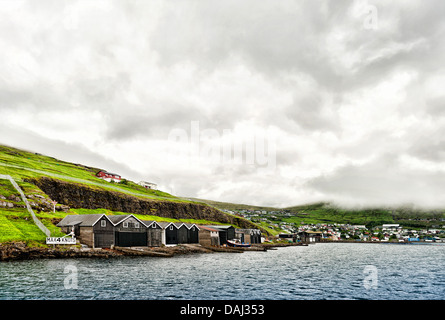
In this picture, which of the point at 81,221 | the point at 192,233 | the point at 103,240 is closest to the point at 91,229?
the point at 81,221

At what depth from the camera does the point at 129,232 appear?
90250mm

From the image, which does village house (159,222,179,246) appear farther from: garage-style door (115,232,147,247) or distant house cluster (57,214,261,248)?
garage-style door (115,232,147,247)

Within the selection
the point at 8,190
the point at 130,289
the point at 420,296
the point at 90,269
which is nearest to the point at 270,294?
the point at 130,289

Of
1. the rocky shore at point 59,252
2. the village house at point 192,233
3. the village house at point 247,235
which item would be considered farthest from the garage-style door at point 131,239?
the village house at point 247,235

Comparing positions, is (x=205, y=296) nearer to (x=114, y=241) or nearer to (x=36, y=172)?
(x=114, y=241)

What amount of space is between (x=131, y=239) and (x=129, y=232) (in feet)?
7.52

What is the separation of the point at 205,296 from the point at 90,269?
27.5 m

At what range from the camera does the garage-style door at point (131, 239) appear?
87.0 m

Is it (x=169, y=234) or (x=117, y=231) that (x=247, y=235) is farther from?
(x=117, y=231)

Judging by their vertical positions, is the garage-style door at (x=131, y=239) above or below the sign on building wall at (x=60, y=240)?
below

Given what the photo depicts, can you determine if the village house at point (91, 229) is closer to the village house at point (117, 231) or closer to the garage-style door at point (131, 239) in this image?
the village house at point (117, 231)

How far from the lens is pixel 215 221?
18050cm

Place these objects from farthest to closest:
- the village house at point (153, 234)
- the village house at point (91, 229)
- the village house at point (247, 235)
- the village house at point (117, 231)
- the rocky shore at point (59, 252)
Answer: the village house at point (247, 235) → the village house at point (153, 234) → the village house at point (117, 231) → the village house at point (91, 229) → the rocky shore at point (59, 252)

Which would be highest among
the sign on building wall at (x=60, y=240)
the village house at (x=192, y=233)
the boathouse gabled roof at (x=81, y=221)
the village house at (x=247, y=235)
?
the boathouse gabled roof at (x=81, y=221)
